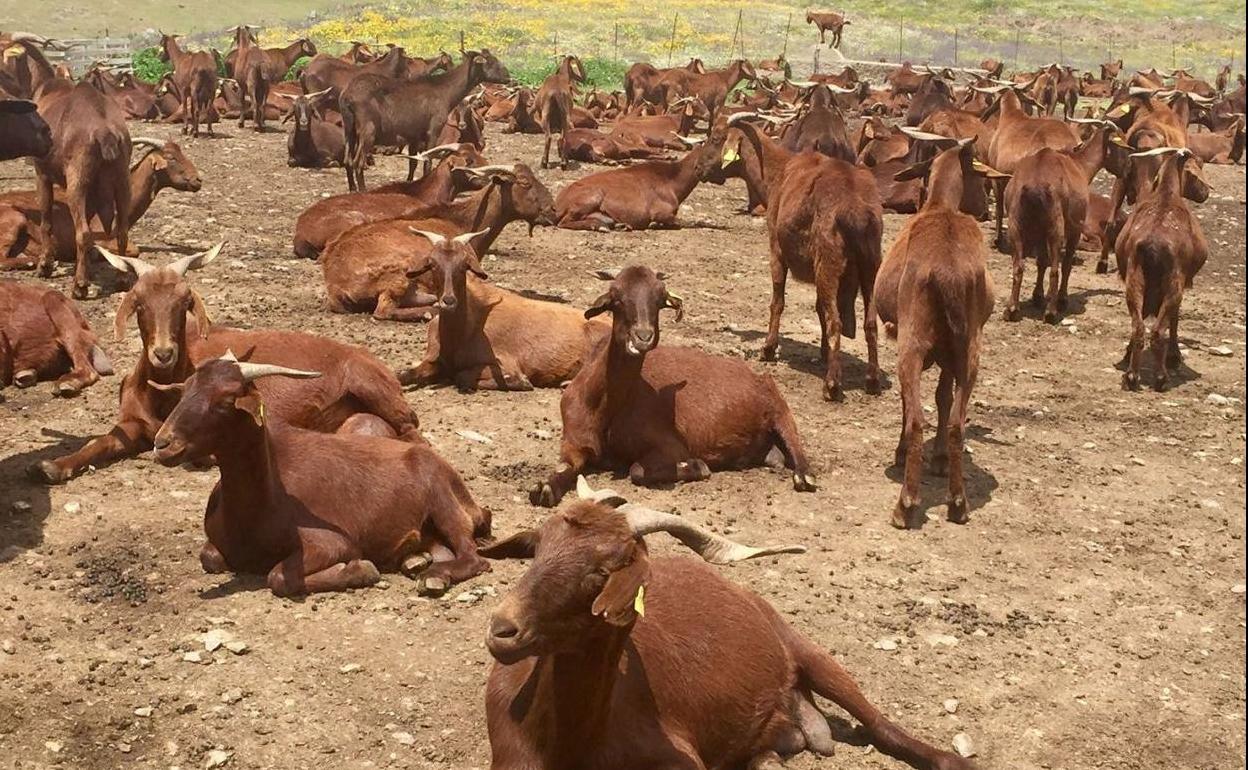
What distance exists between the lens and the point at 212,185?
18828 millimetres

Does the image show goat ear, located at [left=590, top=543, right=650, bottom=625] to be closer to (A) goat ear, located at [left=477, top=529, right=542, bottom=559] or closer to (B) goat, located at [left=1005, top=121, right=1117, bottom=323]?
(A) goat ear, located at [left=477, top=529, right=542, bottom=559]

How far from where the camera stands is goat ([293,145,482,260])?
46.9ft

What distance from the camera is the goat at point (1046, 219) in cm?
1414

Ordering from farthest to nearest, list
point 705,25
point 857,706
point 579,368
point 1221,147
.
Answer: point 705,25 < point 1221,147 < point 579,368 < point 857,706

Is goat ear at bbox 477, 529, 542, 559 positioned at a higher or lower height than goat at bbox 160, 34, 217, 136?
higher

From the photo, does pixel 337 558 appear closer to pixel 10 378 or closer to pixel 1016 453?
pixel 10 378

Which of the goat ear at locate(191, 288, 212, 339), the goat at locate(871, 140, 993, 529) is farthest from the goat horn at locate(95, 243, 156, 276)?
the goat at locate(871, 140, 993, 529)

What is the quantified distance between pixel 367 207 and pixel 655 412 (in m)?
6.66

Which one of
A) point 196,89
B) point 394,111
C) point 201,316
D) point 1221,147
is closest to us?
point 201,316

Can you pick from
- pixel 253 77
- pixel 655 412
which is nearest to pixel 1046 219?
pixel 655 412

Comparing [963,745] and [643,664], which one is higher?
[643,664]

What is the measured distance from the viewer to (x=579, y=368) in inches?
438

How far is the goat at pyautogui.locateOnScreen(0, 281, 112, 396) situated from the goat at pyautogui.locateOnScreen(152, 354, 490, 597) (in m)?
3.02

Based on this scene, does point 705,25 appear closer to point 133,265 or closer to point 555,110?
point 555,110
